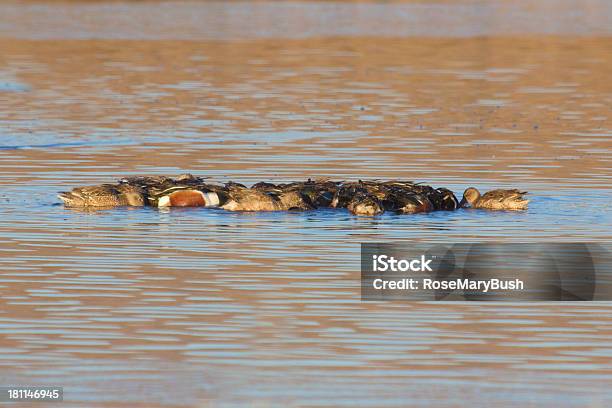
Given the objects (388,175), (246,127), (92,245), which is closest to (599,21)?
(246,127)

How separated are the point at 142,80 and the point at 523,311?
2814 cm

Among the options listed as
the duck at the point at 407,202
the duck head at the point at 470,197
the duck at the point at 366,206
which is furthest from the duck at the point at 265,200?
the duck head at the point at 470,197

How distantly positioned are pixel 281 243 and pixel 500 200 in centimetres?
317

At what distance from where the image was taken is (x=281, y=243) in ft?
50.9

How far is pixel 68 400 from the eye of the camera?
9.60m

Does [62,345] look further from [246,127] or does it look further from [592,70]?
[592,70]

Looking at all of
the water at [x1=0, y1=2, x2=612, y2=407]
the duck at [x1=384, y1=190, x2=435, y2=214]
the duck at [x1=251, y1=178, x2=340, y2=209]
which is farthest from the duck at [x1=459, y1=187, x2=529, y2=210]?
the duck at [x1=251, y1=178, x2=340, y2=209]

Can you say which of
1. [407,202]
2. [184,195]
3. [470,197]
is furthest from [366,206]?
[184,195]

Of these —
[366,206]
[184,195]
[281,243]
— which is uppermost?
[184,195]

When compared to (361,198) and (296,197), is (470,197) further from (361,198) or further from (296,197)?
(296,197)

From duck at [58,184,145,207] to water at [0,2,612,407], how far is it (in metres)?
0.17

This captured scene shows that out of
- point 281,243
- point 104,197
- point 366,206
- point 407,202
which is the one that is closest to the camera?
Answer: point 281,243

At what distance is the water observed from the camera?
33.7 ft

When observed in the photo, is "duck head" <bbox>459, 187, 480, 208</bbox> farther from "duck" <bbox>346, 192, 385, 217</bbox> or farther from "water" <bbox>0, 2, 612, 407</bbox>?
"duck" <bbox>346, 192, 385, 217</bbox>
